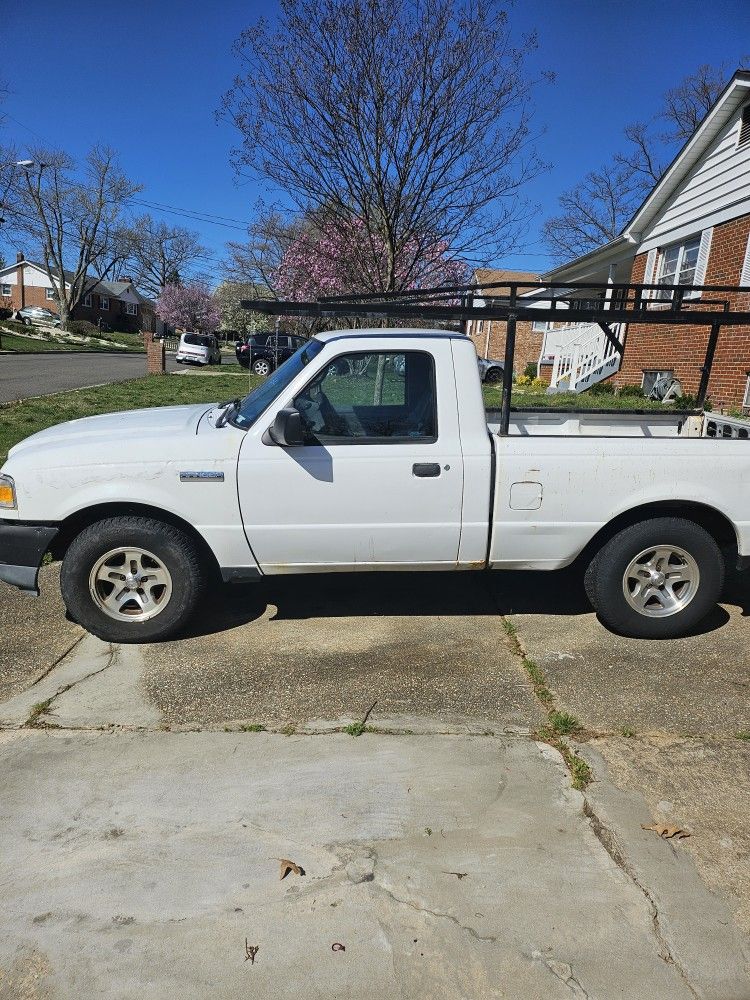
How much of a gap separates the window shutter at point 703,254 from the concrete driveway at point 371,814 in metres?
11.3

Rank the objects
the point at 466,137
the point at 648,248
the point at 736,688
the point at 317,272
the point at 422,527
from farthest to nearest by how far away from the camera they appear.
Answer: the point at 317,272 < the point at 648,248 < the point at 466,137 < the point at 422,527 < the point at 736,688

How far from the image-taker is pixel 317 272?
650 inches

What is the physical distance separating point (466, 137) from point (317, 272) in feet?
23.1

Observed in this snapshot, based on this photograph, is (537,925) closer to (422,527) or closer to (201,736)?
(201,736)

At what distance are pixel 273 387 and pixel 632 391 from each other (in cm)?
1254

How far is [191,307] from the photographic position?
8019 cm

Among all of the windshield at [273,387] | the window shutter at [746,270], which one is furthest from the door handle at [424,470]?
the window shutter at [746,270]

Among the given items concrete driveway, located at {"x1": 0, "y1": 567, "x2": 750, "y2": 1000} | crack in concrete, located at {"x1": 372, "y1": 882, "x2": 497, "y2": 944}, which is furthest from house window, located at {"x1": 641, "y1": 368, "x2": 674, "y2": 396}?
crack in concrete, located at {"x1": 372, "y1": 882, "x2": 497, "y2": 944}

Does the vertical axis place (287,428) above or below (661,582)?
above

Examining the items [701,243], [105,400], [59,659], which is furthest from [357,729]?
[701,243]

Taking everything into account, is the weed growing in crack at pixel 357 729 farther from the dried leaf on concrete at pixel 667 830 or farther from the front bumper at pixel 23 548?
the front bumper at pixel 23 548

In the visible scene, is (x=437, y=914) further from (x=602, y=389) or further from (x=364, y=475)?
(x=602, y=389)

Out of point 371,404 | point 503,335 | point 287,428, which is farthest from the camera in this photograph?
point 503,335

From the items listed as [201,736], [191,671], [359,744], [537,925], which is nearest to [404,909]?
[537,925]
